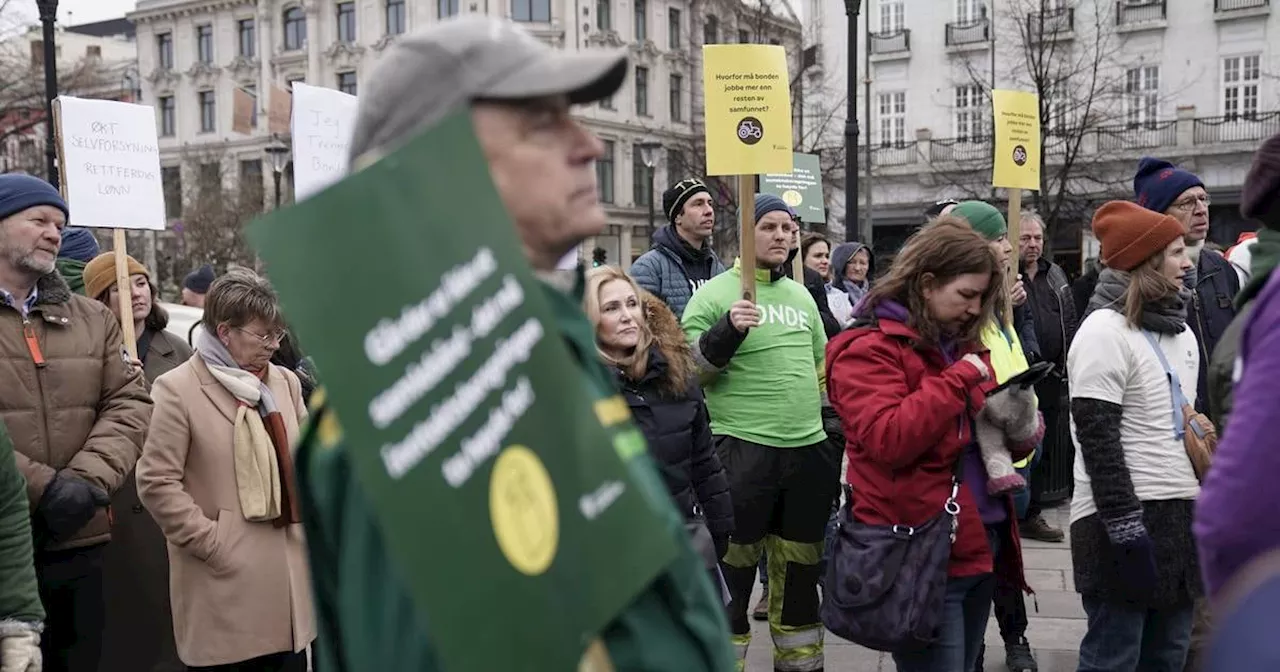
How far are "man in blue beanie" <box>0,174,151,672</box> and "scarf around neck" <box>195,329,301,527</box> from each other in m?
0.50

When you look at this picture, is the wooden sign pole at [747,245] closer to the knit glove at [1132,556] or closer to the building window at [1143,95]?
the knit glove at [1132,556]

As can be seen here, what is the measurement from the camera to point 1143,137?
37.1 meters

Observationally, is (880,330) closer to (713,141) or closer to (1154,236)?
(1154,236)

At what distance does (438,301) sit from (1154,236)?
348 cm

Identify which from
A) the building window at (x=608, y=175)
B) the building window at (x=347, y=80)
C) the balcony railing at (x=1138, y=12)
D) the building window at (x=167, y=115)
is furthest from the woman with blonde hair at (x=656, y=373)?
the building window at (x=167, y=115)

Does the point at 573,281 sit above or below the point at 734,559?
above

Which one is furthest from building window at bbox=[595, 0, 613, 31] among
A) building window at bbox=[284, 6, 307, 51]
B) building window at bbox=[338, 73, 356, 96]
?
building window at bbox=[284, 6, 307, 51]

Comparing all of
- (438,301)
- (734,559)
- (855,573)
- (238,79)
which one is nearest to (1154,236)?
(855,573)

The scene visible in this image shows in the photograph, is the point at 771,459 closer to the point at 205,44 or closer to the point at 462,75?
the point at 462,75

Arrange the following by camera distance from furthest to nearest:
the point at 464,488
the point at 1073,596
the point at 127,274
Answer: the point at 1073,596 < the point at 127,274 < the point at 464,488

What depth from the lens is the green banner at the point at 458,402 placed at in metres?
1.13

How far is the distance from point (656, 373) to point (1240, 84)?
38.5 metres

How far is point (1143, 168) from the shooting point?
526 centimetres

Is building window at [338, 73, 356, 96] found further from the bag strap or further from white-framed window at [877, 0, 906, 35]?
the bag strap
